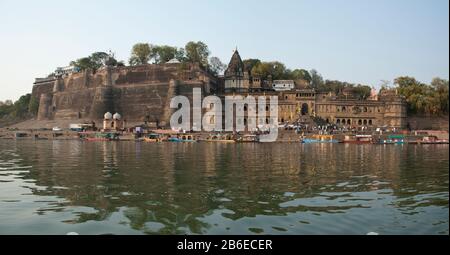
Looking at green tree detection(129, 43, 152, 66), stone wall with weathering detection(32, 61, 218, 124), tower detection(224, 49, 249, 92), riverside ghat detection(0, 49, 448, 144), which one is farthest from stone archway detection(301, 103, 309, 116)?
green tree detection(129, 43, 152, 66)

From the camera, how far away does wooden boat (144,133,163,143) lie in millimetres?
54809

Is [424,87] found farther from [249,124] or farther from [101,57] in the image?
[101,57]

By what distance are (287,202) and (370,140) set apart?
147ft

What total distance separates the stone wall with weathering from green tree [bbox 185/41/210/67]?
11.2 m

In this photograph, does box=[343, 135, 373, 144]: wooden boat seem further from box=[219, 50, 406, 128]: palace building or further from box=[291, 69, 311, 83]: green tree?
box=[291, 69, 311, 83]: green tree

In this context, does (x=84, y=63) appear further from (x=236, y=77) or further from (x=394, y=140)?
(x=394, y=140)

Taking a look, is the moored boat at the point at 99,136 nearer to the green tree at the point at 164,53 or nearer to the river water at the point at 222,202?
the green tree at the point at 164,53

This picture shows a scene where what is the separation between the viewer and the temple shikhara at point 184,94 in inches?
2692

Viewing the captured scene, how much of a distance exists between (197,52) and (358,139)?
4212 centimetres

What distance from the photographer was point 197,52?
279ft

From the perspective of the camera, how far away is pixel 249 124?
6662cm

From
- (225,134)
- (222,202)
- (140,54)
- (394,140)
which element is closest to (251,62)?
(140,54)

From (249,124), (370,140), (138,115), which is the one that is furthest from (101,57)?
(370,140)

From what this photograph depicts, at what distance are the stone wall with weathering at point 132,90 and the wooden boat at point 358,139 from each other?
2512 cm
